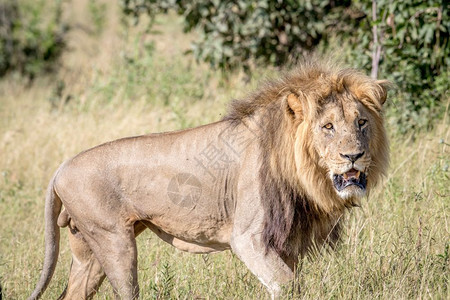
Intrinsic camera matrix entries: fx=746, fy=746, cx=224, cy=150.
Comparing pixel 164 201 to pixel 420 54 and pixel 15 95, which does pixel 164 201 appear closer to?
pixel 420 54

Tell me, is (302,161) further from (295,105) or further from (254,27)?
(254,27)

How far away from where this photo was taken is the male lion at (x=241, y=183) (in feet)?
12.4

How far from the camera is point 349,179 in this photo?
3684 millimetres

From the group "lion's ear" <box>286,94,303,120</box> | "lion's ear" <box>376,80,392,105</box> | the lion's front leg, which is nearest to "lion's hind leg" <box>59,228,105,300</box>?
the lion's front leg

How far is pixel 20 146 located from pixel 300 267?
14.3 feet

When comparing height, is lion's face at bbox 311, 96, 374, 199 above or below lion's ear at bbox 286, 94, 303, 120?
below

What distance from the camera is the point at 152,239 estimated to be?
5246 mm

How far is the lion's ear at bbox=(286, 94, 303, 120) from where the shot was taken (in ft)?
12.5

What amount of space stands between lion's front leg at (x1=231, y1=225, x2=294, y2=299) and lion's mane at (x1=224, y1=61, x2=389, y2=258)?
0.15ft

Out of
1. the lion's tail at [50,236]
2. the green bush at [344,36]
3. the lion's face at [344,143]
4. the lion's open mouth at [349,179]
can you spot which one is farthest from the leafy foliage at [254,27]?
the lion's open mouth at [349,179]

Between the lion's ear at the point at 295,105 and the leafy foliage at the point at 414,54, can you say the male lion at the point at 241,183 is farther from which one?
the leafy foliage at the point at 414,54

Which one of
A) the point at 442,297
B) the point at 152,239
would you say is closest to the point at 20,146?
the point at 152,239

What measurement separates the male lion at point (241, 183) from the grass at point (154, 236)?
0.20 m

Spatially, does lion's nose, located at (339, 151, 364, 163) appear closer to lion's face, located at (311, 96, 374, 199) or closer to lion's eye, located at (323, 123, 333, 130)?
lion's face, located at (311, 96, 374, 199)
